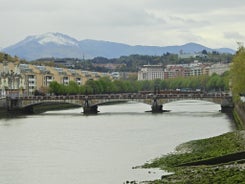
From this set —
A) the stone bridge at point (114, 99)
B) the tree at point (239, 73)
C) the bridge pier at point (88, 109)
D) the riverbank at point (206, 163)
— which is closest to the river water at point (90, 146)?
the riverbank at point (206, 163)

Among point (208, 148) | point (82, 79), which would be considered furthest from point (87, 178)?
point (82, 79)

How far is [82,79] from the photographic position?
6250 inches

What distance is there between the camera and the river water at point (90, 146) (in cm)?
2894

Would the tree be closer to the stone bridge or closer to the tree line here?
the stone bridge

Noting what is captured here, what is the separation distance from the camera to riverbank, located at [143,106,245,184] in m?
23.8

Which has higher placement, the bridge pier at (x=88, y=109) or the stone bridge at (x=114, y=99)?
the stone bridge at (x=114, y=99)

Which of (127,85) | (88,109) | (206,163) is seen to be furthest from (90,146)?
Result: (127,85)

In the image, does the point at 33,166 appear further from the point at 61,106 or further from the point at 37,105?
A: the point at 61,106

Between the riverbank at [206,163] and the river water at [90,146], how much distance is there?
119 cm

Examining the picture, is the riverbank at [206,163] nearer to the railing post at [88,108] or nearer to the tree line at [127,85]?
the railing post at [88,108]

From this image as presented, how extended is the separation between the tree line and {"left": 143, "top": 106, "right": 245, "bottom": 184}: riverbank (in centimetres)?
6061

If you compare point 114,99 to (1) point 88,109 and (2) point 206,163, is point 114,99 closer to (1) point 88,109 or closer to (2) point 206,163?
(1) point 88,109

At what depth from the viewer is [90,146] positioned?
132 ft

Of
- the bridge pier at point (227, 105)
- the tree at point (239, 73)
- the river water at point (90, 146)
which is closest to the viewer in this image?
the river water at point (90, 146)
